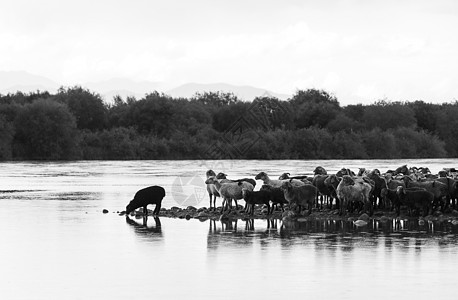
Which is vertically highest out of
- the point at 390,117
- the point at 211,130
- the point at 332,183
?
the point at 390,117

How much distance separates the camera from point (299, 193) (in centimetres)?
2744

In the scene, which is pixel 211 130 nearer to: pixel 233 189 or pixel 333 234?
pixel 233 189

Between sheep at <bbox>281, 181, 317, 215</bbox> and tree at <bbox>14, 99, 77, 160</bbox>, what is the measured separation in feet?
217

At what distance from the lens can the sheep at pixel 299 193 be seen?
89.4ft

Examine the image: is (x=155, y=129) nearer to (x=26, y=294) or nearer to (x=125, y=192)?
(x=125, y=192)

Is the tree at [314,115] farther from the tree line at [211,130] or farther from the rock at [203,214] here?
the rock at [203,214]

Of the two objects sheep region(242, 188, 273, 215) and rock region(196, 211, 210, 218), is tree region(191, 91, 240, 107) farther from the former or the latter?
sheep region(242, 188, 273, 215)

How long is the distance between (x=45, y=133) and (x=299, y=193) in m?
66.9

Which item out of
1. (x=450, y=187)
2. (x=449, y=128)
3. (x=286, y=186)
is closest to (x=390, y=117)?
(x=449, y=128)

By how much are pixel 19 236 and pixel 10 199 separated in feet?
43.0

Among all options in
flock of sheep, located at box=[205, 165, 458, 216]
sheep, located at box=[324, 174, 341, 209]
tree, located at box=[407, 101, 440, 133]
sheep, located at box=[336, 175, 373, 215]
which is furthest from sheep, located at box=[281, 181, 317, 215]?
tree, located at box=[407, 101, 440, 133]

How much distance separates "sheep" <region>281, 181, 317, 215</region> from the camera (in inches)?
1073

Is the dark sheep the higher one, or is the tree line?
the tree line

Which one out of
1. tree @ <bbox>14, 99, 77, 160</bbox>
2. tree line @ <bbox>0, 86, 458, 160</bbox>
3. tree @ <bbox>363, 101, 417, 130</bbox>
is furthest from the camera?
tree @ <bbox>363, 101, 417, 130</bbox>
